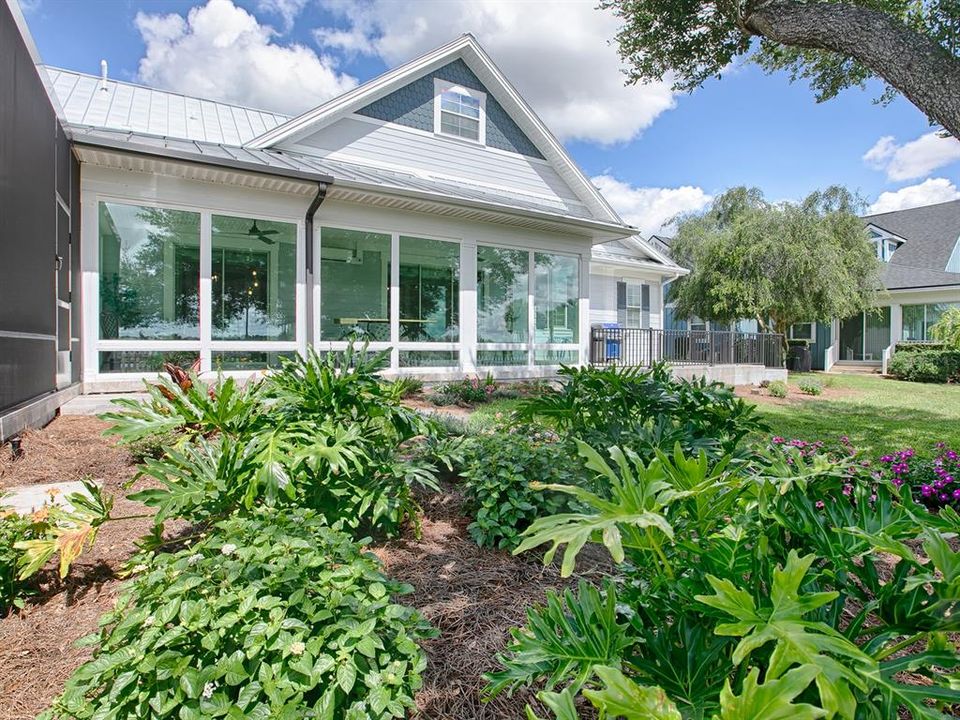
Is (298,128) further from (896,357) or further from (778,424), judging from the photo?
(896,357)

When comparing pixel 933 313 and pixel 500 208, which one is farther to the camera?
pixel 933 313

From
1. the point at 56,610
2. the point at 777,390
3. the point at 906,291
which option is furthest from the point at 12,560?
the point at 906,291

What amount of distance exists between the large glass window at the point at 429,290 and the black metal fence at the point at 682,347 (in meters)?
4.28

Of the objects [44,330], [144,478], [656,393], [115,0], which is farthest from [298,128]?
[656,393]

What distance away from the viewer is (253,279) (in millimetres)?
8109

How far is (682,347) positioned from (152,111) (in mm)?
13548

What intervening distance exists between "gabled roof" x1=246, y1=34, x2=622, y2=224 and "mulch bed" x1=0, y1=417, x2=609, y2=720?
784 cm

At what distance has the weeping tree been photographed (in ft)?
49.4

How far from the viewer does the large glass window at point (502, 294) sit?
10359 millimetres

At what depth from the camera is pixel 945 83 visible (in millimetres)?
4562

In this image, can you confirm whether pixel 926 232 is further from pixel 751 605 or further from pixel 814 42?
pixel 751 605

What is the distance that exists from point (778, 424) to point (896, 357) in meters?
12.4

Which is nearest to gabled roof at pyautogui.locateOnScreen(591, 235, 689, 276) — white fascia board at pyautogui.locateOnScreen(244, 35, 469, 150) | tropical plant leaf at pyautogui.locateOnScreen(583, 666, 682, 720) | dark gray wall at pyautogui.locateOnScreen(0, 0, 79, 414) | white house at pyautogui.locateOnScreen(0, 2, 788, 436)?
white house at pyautogui.locateOnScreen(0, 2, 788, 436)

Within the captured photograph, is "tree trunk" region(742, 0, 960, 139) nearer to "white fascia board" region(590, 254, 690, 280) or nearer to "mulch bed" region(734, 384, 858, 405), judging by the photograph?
"mulch bed" region(734, 384, 858, 405)
